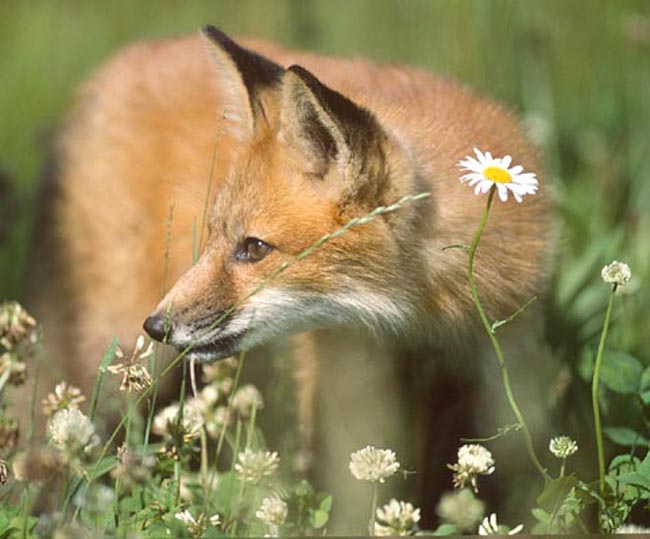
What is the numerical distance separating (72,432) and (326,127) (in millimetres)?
1327

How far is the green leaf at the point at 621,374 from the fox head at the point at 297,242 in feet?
2.41

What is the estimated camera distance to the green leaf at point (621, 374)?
12.5 feet

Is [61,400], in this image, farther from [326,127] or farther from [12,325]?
Answer: [326,127]

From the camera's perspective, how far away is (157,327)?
3.72 metres

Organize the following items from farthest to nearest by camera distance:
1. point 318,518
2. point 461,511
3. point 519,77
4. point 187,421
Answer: point 519,77, point 187,421, point 318,518, point 461,511

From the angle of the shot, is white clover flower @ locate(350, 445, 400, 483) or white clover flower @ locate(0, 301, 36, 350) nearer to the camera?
white clover flower @ locate(350, 445, 400, 483)

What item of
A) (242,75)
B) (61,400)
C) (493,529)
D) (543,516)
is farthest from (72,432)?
(242,75)

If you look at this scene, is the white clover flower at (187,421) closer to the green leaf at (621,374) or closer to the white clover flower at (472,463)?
the white clover flower at (472,463)

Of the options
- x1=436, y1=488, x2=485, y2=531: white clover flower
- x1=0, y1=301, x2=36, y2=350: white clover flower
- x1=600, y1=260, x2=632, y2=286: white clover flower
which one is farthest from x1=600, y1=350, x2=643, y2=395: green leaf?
x1=0, y1=301, x2=36, y2=350: white clover flower

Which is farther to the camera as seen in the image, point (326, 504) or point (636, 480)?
point (326, 504)

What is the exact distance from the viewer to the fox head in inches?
148

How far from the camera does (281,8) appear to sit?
348 inches

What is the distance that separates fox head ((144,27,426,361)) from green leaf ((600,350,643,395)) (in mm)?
733

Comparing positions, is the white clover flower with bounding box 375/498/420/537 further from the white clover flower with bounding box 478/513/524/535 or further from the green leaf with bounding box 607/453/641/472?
the green leaf with bounding box 607/453/641/472
